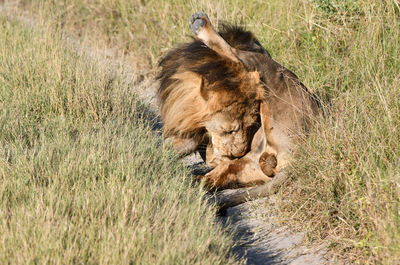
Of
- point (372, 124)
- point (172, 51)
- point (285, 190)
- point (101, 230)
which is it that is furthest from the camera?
point (172, 51)

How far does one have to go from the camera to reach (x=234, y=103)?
4.02m

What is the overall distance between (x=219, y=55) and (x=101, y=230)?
163 cm

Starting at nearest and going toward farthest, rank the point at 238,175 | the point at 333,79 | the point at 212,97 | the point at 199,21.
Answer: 1. the point at 199,21
2. the point at 212,97
3. the point at 238,175
4. the point at 333,79

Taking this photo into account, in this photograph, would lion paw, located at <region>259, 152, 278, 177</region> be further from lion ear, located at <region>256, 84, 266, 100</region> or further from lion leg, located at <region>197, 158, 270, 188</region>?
lion ear, located at <region>256, 84, 266, 100</region>

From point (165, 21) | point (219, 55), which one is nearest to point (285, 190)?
point (219, 55)

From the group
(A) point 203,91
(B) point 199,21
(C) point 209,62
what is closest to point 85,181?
(A) point 203,91

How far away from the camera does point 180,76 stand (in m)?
4.16

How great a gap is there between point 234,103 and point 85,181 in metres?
1.15

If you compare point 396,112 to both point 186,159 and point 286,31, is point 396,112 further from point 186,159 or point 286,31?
point 286,31

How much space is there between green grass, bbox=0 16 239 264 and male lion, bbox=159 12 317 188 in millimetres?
333

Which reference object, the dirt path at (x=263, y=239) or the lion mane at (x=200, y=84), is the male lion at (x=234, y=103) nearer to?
the lion mane at (x=200, y=84)

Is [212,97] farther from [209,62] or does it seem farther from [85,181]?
[85,181]

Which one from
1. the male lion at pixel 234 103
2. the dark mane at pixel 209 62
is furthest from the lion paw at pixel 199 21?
the dark mane at pixel 209 62

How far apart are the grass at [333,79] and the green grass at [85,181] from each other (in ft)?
2.21
